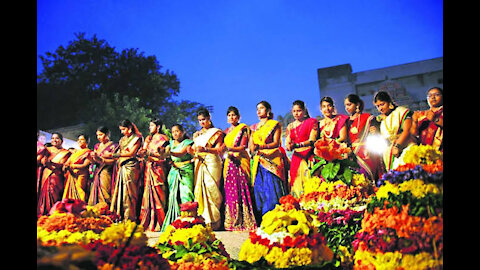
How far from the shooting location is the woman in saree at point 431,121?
5.03 meters

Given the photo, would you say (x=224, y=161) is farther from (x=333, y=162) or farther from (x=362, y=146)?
(x=333, y=162)

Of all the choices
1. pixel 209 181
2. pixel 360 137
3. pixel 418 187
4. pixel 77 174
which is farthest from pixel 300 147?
pixel 77 174

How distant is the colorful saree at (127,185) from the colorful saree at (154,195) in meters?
0.18

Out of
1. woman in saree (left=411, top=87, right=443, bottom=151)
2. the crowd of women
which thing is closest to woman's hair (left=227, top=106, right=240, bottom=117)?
the crowd of women

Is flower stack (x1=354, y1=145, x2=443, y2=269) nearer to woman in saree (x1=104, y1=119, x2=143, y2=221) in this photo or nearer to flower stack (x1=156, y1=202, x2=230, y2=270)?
flower stack (x1=156, y1=202, x2=230, y2=270)

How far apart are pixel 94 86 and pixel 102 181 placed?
11710mm

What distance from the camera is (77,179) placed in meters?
7.84

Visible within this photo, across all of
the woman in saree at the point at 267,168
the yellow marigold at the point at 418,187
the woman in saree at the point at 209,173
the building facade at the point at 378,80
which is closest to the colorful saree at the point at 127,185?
the woman in saree at the point at 209,173

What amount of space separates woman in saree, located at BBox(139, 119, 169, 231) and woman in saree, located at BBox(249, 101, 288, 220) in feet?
5.50

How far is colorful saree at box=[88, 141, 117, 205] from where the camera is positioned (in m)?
7.46

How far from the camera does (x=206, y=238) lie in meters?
3.18
